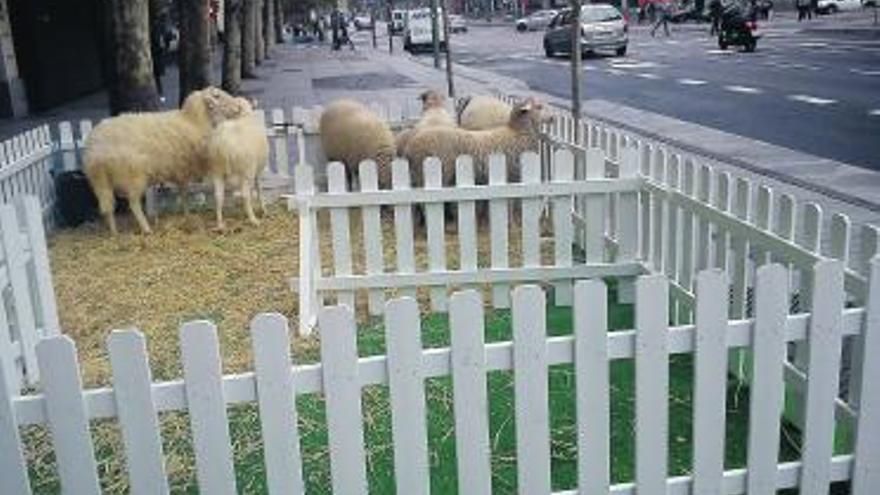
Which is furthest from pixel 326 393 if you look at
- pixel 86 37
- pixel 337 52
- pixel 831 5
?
pixel 831 5

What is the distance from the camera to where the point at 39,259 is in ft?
17.9

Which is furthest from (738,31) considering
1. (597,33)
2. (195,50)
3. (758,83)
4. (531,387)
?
(531,387)

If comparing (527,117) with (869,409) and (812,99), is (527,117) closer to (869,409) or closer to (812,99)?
(869,409)

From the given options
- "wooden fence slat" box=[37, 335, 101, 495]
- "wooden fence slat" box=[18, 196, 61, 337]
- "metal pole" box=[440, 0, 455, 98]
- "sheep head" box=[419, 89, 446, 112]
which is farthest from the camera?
"metal pole" box=[440, 0, 455, 98]

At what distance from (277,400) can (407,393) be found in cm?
42

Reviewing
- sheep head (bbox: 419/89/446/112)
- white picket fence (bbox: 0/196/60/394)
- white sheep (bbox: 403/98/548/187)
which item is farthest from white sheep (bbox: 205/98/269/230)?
white picket fence (bbox: 0/196/60/394)

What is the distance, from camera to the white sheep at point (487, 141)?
8.11 meters

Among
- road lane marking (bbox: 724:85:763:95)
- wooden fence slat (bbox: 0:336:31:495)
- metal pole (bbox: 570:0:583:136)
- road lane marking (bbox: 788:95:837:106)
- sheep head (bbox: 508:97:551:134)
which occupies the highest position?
metal pole (bbox: 570:0:583:136)

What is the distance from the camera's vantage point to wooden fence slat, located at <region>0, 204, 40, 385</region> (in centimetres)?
497

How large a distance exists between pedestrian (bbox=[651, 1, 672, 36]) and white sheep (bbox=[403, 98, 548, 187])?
40.5 metres

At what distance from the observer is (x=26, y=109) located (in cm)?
2083

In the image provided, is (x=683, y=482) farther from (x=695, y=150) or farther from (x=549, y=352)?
(x=695, y=150)

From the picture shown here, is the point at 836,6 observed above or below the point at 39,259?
above

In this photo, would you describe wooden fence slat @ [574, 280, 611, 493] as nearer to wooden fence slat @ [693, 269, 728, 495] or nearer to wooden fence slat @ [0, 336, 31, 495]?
wooden fence slat @ [693, 269, 728, 495]
